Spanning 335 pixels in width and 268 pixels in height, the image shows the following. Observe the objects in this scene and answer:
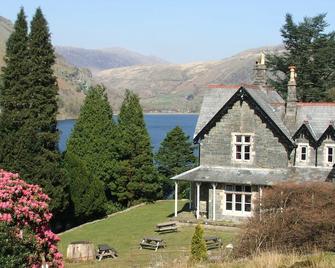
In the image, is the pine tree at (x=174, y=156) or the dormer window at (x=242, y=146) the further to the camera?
the pine tree at (x=174, y=156)

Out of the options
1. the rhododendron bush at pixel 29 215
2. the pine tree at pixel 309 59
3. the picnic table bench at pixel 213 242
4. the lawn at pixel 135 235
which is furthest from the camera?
the pine tree at pixel 309 59

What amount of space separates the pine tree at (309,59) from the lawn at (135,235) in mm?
21559

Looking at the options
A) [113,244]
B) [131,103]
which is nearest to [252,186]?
[113,244]

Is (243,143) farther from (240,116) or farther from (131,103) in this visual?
(131,103)

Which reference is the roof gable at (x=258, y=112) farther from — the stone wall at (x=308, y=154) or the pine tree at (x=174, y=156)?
the pine tree at (x=174, y=156)

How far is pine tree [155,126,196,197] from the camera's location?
57094mm

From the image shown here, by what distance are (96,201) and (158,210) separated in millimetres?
5122

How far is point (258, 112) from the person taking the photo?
38.7 meters

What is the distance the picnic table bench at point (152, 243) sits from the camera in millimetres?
31019

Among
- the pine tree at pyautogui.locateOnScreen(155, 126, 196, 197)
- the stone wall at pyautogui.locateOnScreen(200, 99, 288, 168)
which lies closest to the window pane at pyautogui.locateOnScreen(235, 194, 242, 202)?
the stone wall at pyautogui.locateOnScreen(200, 99, 288, 168)

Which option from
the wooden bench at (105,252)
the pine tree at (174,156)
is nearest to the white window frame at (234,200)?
the wooden bench at (105,252)

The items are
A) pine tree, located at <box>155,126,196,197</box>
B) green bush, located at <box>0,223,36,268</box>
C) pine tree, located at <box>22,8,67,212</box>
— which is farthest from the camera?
pine tree, located at <box>155,126,196,197</box>

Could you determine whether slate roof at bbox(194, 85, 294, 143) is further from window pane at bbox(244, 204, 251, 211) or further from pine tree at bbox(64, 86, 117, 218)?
pine tree at bbox(64, 86, 117, 218)

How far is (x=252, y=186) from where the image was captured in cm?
3775
